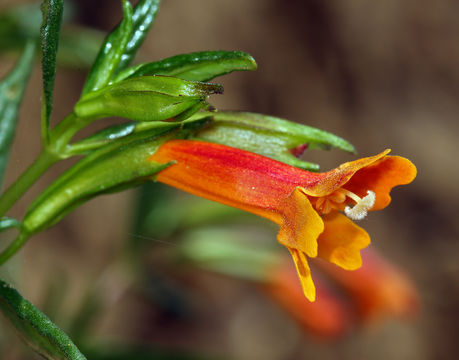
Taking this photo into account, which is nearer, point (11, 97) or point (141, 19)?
point (141, 19)

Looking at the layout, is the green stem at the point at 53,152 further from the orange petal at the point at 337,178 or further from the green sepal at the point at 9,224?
the orange petal at the point at 337,178

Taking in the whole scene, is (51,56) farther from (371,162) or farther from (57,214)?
(371,162)

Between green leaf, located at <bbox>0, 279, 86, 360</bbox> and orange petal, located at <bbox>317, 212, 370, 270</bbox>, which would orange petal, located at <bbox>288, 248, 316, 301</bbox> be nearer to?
orange petal, located at <bbox>317, 212, 370, 270</bbox>

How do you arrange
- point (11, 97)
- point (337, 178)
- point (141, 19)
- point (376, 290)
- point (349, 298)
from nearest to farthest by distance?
point (337, 178) → point (141, 19) → point (11, 97) → point (376, 290) → point (349, 298)

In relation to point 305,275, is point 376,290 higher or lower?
higher

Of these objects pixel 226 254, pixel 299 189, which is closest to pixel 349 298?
pixel 226 254

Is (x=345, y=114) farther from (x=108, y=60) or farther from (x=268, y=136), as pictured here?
(x=108, y=60)

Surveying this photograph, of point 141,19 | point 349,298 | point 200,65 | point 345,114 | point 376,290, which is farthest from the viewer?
point 345,114
